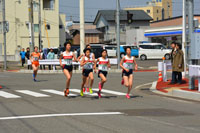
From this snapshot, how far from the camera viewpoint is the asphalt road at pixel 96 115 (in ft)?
26.1

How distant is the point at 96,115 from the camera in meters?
9.77

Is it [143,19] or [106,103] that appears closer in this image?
[106,103]

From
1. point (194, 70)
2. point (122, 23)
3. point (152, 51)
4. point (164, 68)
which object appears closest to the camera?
point (194, 70)

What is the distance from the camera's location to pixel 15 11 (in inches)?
2290

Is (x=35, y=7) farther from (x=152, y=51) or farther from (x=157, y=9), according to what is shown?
(x=157, y=9)

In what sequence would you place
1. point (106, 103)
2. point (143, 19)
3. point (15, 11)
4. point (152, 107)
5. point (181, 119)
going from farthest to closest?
point (143, 19), point (15, 11), point (106, 103), point (152, 107), point (181, 119)

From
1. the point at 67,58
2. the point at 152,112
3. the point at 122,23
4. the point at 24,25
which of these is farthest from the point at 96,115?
the point at 122,23

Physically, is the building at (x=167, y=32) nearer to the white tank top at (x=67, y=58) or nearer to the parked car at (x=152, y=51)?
the parked car at (x=152, y=51)

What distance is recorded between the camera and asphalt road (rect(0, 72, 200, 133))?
7.96 m

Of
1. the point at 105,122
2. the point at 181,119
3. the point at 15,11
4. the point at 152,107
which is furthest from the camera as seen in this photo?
the point at 15,11

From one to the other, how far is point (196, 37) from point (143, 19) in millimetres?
60313

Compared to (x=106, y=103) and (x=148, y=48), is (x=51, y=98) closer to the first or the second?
(x=106, y=103)

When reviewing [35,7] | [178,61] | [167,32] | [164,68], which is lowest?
[164,68]

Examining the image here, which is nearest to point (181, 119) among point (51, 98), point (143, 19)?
point (51, 98)
